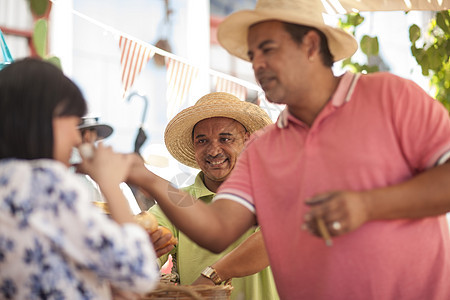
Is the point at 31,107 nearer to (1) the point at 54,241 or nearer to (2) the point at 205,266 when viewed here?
(1) the point at 54,241

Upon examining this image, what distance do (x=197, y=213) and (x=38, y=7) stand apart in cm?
80

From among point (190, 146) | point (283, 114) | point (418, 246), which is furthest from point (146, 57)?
point (418, 246)

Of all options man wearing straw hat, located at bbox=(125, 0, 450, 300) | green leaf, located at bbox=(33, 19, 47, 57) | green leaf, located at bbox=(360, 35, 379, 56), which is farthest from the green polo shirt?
green leaf, located at bbox=(360, 35, 379, 56)

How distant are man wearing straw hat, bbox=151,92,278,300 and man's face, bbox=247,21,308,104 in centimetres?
86

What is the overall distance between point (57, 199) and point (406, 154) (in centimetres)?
105

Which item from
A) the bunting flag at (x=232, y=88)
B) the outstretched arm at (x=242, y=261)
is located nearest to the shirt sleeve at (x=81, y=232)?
the outstretched arm at (x=242, y=261)

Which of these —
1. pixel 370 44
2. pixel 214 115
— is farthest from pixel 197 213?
pixel 370 44

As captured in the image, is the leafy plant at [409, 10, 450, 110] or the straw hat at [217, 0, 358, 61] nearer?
the straw hat at [217, 0, 358, 61]

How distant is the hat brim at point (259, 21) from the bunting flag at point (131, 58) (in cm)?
159

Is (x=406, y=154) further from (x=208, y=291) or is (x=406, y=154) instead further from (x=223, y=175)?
(x=223, y=175)

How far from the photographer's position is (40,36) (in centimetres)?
169

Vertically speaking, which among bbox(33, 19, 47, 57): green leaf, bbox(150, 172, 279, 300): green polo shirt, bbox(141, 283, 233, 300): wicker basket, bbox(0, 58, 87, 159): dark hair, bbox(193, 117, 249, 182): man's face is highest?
bbox(33, 19, 47, 57): green leaf

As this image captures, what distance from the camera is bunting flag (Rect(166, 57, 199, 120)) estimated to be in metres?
4.12

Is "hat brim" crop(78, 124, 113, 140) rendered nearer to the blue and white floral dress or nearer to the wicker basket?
the blue and white floral dress
